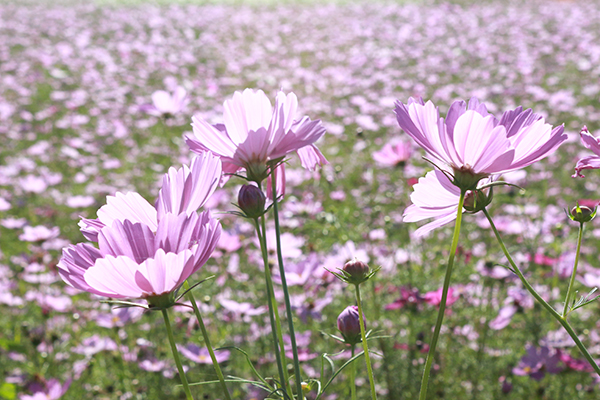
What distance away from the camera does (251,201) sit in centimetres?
43

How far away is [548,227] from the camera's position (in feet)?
5.77

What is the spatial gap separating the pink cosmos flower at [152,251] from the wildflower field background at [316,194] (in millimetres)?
119

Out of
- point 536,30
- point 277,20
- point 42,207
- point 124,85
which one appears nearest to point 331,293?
point 42,207

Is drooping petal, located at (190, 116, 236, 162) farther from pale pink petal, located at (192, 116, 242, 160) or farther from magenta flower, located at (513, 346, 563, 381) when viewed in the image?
magenta flower, located at (513, 346, 563, 381)

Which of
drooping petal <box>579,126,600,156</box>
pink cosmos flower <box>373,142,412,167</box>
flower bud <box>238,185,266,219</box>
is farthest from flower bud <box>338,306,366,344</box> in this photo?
pink cosmos flower <box>373,142,412,167</box>

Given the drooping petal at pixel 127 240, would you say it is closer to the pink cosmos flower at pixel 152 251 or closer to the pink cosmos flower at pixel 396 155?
the pink cosmos flower at pixel 152 251

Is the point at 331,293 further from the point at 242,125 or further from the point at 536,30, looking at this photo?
the point at 536,30

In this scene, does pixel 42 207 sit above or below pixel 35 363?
above

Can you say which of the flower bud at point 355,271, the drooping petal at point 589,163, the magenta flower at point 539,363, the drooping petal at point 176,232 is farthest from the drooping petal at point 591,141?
the magenta flower at point 539,363

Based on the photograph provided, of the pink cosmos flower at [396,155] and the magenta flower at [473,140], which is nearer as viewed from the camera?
the magenta flower at [473,140]

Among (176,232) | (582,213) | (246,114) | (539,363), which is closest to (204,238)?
(176,232)

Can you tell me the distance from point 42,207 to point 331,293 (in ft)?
8.02

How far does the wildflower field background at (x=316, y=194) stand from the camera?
1363 mm

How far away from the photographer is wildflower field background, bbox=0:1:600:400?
4.47ft
